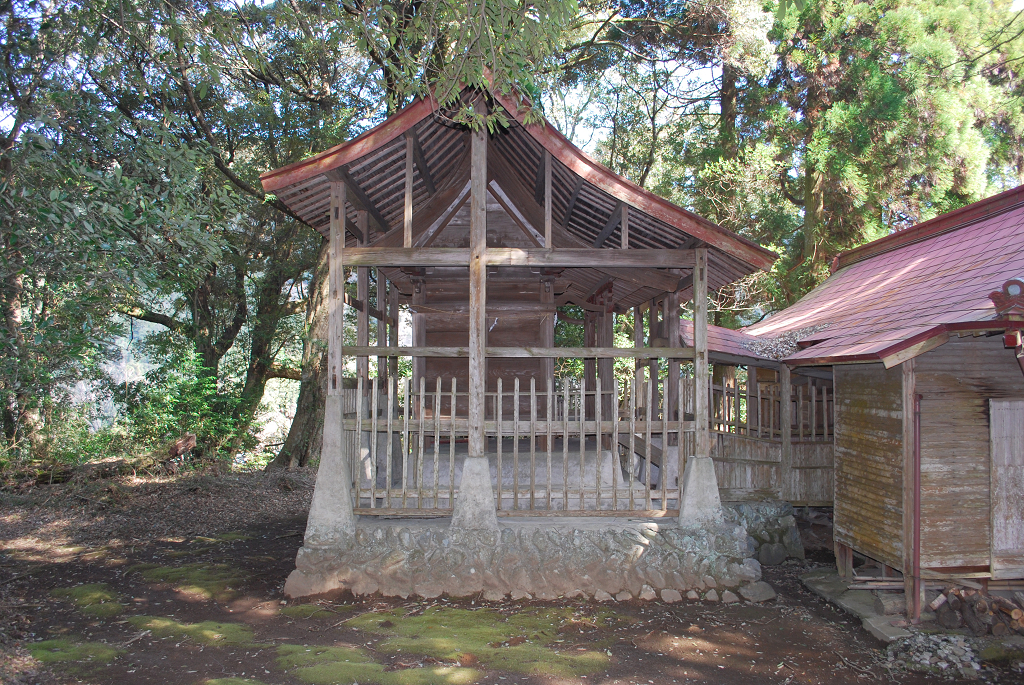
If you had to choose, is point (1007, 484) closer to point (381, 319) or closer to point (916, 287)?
point (916, 287)

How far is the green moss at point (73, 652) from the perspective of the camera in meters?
5.75

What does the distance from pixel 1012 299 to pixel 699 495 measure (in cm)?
379

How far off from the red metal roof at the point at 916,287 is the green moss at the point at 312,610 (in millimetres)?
6310

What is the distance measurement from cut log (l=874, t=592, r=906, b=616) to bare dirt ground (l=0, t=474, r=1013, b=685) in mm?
512

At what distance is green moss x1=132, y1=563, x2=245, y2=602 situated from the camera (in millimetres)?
7820

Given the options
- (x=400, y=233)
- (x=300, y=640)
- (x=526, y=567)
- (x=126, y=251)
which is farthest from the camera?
(x=400, y=233)

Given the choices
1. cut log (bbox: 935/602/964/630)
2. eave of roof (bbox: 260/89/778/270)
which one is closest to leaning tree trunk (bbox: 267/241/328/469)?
eave of roof (bbox: 260/89/778/270)

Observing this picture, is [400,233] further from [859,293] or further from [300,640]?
[859,293]

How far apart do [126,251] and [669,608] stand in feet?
23.6

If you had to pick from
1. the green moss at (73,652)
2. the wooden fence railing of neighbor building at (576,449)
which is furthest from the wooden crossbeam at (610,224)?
the green moss at (73,652)

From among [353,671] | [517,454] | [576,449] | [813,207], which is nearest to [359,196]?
[517,454]

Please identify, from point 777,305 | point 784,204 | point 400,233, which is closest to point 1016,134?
point 784,204

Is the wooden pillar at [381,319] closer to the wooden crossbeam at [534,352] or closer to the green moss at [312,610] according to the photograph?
the wooden crossbeam at [534,352]

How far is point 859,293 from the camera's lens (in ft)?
37.7
